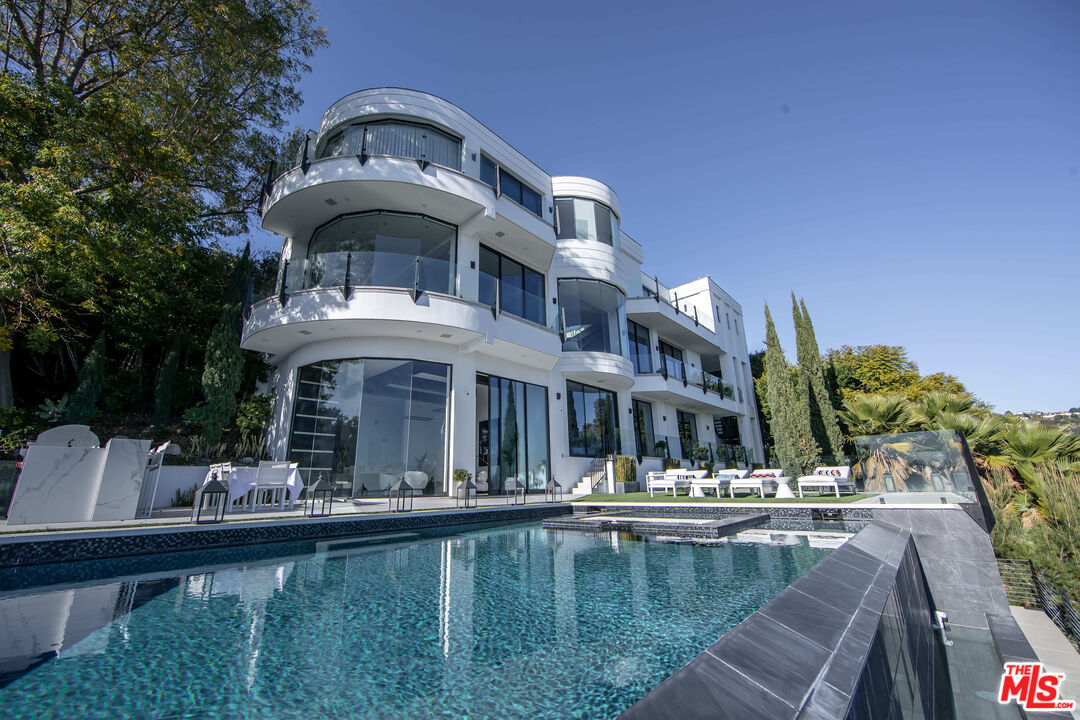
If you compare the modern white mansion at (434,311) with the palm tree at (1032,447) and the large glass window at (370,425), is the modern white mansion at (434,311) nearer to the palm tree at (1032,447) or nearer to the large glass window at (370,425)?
the large glass window at (370,425)

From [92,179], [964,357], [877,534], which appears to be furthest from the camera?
[964,357]

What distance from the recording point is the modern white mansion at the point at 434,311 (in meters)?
10.7

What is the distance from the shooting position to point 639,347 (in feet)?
64.7

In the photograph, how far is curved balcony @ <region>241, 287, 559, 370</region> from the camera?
→ 10.2 meters

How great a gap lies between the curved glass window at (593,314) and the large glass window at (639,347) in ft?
3.74

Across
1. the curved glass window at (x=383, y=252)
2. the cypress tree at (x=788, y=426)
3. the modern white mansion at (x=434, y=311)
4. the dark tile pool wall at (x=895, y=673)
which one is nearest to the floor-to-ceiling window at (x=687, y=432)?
the modern white mansion at (x=434, y=311)

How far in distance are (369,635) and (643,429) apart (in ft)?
54.4

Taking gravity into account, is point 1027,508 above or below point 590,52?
below

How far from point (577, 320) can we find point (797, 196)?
9.27m

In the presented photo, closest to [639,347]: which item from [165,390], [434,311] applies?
[434,311]

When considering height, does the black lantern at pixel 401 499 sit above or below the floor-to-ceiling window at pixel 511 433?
below

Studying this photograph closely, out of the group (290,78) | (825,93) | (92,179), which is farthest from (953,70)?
(92,179)

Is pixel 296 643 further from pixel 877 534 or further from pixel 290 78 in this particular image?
pixel 290 78

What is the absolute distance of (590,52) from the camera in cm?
1388
